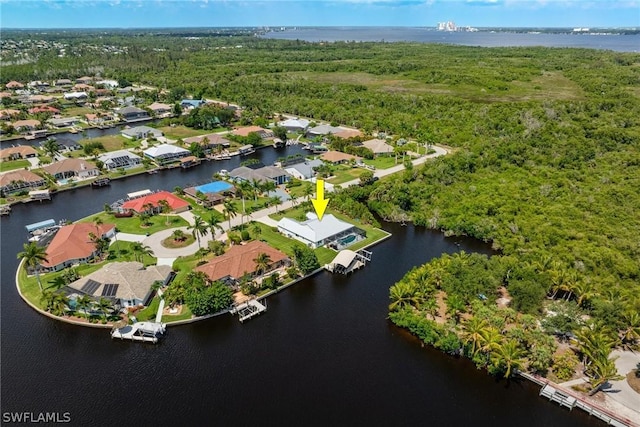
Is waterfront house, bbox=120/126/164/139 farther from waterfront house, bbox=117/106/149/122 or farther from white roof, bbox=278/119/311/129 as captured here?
white roof, bbox=278/119/311/129

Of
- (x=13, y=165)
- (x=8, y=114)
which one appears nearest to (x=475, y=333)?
(x=13, y=165)

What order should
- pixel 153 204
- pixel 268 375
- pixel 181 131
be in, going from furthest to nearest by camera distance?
pixel 181 131, pixel 153 204, pixel 268 375

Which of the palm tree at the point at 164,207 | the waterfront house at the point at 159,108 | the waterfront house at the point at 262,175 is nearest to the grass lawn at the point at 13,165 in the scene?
the palm tree at the point at 164,207

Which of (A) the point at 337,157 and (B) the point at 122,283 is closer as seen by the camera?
(B) the point at 122,283

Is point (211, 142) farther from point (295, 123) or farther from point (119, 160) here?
point (295, 123)

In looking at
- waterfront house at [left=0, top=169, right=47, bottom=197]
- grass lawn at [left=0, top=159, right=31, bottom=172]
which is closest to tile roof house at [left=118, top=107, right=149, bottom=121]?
grass lawn at [left=0, top=159, right=31, bottom=172]

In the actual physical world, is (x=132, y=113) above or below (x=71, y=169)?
above
